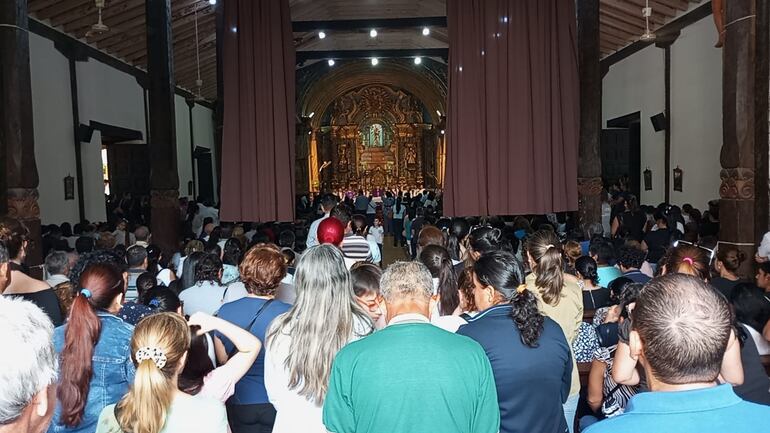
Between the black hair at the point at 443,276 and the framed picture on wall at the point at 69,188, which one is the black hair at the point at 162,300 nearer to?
the black hair at the point at 443,276

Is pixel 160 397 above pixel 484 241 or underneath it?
underneath

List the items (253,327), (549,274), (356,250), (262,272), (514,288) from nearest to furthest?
(514,288), (253,327), (262,272), (549,274), (356,250)

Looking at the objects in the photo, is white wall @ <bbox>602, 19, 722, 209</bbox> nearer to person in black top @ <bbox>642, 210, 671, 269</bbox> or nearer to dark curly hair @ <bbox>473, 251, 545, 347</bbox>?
person in black top @ <bbox>642, 210, 671, 269</bbox>

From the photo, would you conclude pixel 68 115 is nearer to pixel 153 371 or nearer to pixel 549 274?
pixel 549 274

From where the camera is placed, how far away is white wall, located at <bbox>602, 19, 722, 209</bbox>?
10.2m

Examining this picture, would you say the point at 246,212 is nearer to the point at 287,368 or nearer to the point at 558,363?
the point at 287,368

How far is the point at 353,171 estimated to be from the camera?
2494 centimetres

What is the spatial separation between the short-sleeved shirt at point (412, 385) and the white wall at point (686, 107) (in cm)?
950

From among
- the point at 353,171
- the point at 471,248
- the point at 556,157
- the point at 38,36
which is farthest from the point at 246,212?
the point at 353,171

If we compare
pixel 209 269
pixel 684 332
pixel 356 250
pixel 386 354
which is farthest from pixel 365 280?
pixel 356 250

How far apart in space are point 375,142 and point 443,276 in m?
21.7

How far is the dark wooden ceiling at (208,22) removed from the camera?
416 inches

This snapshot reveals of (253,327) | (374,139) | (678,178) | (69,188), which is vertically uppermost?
(374,139)

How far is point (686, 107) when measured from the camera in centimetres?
1113
